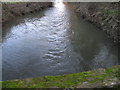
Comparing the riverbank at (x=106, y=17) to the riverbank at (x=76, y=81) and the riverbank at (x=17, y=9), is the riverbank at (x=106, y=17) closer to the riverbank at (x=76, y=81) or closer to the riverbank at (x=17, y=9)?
the riverbank at (x=76, y=81)

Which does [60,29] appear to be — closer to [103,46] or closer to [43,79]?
[103,46]

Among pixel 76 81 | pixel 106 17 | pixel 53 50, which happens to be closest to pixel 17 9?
pixel 106 17

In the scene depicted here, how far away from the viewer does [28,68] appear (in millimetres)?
5906

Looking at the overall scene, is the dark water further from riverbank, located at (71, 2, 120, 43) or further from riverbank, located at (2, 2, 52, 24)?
riverbank, located at (2, 2, 52, 24)

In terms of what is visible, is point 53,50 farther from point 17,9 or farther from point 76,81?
point 17,9

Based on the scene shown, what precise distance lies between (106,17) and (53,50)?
4.92 metres

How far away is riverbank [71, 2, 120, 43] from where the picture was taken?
336 inches

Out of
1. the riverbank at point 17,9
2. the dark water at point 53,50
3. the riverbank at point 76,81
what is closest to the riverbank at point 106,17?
the dark water at point 53,50

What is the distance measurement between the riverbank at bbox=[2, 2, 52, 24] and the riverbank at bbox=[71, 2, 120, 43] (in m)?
6.31

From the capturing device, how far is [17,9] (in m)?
14.4

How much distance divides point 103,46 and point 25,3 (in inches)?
452

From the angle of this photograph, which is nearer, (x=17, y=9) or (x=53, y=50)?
(x=53, y=50)

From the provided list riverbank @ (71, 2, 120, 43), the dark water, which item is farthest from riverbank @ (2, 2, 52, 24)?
riverbank @ (71, 2, 120, 43)

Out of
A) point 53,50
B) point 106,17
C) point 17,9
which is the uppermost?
point 17,9
